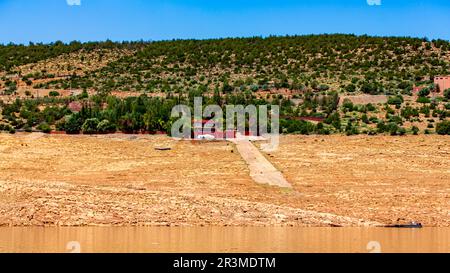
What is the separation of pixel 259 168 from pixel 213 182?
10.8 ft

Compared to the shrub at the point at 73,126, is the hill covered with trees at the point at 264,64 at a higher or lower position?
higher

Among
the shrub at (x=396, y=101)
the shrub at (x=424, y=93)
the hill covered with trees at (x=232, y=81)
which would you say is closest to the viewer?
the hill covered with trees at (x=232, y=81)

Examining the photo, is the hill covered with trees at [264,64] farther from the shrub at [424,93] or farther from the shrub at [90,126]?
the shrub at [90,126]

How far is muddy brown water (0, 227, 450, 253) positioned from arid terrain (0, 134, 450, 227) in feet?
4.75

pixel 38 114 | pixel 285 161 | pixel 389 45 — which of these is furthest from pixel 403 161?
pixel 389 45

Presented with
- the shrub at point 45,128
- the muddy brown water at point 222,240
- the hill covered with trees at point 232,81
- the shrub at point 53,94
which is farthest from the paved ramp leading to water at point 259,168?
the shrub at point 53,94

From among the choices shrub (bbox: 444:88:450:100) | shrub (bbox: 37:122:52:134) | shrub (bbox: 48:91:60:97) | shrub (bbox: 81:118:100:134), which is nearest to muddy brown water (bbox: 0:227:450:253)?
shrub (bbox: 81:118:100:134)

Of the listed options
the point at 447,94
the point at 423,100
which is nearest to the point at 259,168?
the point at 423,100

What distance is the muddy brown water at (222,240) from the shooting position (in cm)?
1981

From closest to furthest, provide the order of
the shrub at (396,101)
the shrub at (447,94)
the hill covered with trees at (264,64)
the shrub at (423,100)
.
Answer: the shrub at (396,101), the shrub at (423,100), the shrub at (447,94), the hill covered with trees at (264,64)

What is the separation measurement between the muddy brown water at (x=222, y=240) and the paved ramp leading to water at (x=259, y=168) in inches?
310

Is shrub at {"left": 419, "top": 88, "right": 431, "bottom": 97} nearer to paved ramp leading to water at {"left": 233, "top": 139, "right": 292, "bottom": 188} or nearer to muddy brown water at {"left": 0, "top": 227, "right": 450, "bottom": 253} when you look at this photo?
paved ramp leading to water at {"left": 233, "top": 139, "right": 292, "bottom": 188}

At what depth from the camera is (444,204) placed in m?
30.8
